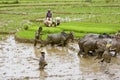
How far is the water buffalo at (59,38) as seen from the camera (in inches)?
768

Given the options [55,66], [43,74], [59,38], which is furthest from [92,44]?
[43,74]

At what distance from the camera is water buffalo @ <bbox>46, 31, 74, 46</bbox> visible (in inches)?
768

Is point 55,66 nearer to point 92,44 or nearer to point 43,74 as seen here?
point 43,74

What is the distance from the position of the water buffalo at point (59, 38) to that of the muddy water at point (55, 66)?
A: 430mm

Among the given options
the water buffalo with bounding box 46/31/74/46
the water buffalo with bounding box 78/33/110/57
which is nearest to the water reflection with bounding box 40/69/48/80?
the water buffalo with bounding box 78/33/110/57

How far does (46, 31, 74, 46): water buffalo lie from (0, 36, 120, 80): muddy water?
1.41 feet

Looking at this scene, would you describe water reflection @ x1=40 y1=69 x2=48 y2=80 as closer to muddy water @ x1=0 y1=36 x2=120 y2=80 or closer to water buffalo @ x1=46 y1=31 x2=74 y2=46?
muddy water @ x1=0 y1=36 x2=120 y2=80

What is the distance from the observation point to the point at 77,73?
14016mm

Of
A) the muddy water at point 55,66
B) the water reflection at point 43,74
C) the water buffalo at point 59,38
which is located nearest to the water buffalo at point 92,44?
the muddy water at point 55,66

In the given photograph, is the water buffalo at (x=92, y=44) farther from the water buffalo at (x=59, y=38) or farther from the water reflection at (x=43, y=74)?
the water reflection at (x=43, y=74)

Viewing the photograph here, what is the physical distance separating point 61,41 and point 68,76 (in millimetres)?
6166

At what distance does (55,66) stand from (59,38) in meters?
4.55

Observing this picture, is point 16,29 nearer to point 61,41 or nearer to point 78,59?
point 61,41

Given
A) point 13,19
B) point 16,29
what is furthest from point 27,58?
point 13,19
